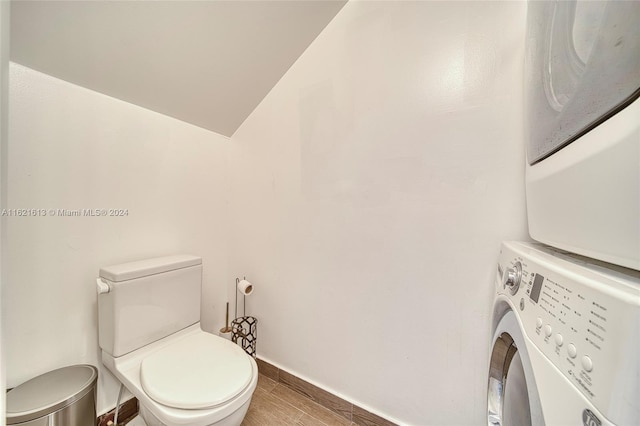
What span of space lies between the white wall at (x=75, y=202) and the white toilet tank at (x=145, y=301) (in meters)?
0.13

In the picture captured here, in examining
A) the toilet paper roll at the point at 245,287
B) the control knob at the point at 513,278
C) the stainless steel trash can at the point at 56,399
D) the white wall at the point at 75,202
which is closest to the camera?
the control knob at the point at 513,278

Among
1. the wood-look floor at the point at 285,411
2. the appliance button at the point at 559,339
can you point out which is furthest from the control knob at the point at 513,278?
the wood-look floor at the point at 285,411

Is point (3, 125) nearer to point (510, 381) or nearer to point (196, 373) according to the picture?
point (196, 373)

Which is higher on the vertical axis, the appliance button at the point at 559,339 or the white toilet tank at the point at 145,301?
the appliance button at the point at 559,339

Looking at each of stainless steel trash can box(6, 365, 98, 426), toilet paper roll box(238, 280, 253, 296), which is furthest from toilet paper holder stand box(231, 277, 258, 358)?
stainless steel trash can box(6, 365, 98, 426)

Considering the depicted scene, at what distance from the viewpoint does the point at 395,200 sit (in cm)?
108

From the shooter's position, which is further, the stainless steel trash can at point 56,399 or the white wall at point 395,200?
the white wall at point 395,200

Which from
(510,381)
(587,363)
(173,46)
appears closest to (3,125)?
(173,46)

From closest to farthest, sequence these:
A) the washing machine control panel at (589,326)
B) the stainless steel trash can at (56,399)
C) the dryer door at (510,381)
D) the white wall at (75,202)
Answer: the washing machine control panel at (589,326) < the dryer door at (510,381) < the stainless steel trash can at (56,399) < the white wall at (75,202)

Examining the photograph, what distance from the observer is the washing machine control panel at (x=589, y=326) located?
0.24 meters

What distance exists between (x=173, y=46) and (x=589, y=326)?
5.11 ft

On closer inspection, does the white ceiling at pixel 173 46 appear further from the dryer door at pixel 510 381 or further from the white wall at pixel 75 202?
the dryer door at pixel 510 381

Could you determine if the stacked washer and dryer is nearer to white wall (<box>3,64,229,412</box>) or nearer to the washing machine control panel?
the washing machine control panel

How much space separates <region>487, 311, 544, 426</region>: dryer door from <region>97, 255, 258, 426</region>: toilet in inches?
33.6
